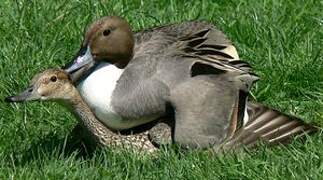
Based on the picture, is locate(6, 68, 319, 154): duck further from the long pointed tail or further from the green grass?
the green grass

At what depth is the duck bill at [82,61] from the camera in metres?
5.93

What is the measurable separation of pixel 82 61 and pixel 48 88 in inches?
10.3

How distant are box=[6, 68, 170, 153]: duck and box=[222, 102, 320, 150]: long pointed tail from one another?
0.38 m

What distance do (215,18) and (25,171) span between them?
219 centimetres

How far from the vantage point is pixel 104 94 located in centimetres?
583

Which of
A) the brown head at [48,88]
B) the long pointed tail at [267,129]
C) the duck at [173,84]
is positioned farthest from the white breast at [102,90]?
the long pointed tail at [267,129]

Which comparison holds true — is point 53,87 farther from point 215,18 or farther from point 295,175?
point 215,18

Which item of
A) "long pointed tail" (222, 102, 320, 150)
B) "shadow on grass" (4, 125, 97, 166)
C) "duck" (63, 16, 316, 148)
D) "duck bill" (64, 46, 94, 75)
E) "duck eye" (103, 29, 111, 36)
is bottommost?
"long pointed tail" (222, 102, 320, 150)

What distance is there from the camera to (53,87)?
5.77 meters

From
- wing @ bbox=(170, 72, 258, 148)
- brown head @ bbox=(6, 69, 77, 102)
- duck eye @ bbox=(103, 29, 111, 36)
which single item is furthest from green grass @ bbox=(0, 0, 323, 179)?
duck eye @ bbox=(103, 29, 111, 36)

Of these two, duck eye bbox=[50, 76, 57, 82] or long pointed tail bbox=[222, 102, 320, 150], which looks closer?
duck eye bbox=[50, 76, 57, 82]

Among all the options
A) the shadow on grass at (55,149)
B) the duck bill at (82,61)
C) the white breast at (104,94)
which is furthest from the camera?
the duck bill at (82,61)

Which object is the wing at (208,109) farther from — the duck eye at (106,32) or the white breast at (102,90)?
the duck eye at (106,32)

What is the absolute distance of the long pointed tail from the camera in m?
5.92
